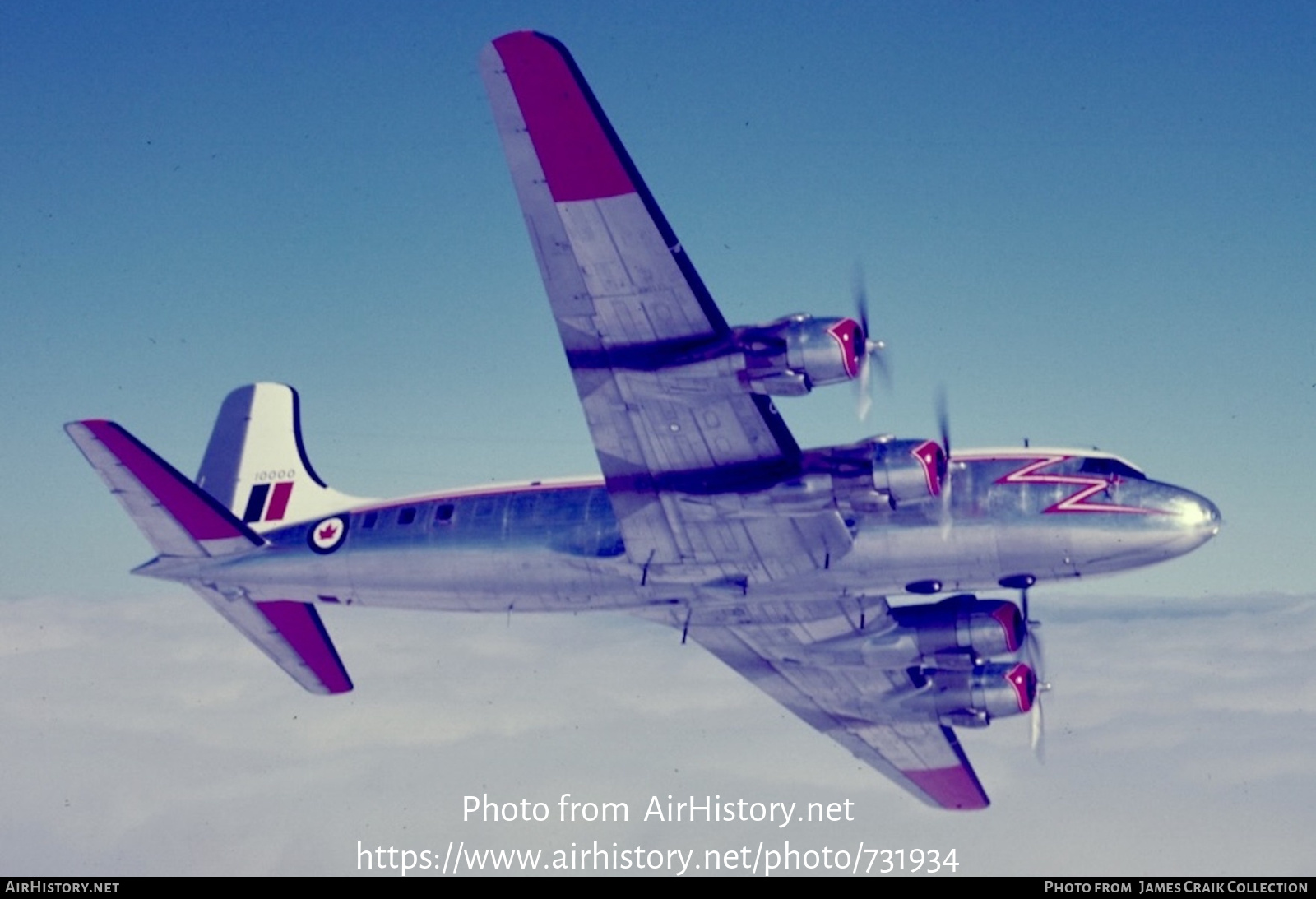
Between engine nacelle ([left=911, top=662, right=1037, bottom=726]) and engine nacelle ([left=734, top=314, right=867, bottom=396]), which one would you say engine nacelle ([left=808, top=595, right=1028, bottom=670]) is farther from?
engine nacelle ([left=734, top=314, right=867, bottom=396])

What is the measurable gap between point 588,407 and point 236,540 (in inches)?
380

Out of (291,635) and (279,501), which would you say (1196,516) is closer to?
(291,635)

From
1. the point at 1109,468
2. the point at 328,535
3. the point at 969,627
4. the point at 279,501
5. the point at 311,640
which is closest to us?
the point at 1109,468

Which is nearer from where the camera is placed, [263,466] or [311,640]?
[311,640]

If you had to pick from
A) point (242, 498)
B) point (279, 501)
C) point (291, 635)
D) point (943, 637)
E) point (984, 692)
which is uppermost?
point (242, 498)

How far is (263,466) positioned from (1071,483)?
17.5 metres

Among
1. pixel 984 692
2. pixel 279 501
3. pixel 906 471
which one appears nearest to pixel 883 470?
pixel 906 471

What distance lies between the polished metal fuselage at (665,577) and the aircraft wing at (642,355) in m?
0.89

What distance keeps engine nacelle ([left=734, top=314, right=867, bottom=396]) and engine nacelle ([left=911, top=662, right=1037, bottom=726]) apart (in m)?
10.4

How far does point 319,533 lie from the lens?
1098 inches

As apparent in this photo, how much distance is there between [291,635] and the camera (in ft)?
95.1

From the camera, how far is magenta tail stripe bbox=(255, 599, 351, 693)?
28938mm
